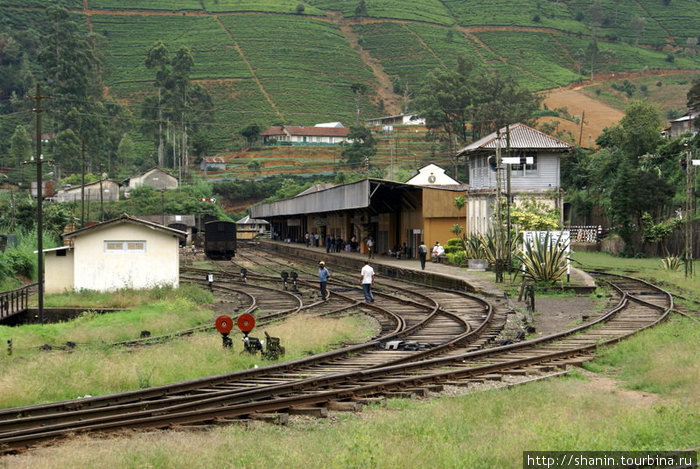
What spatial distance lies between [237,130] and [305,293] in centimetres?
12031

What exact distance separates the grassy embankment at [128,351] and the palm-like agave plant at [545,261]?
924cm

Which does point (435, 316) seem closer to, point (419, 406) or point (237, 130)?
point (419, 406)

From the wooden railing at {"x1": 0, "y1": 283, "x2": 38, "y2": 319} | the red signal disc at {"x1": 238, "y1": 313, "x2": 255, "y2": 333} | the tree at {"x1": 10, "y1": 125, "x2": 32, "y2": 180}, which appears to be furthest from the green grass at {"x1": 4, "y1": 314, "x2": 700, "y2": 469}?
the tree at {"x1": 10, "y1": 125, "x2": 32, "y2": 180}

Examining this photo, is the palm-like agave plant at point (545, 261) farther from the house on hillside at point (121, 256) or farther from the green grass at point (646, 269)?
the house on hillside at point (121, 256)

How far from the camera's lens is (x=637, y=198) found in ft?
171

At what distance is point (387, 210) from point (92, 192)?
6150 centimetres

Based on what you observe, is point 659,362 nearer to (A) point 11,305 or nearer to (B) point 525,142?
(A) point 11,305

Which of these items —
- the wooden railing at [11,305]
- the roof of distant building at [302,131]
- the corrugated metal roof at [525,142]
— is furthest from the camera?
the roof of distant building at [302,131]

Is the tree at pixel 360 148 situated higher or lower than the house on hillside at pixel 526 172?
higher

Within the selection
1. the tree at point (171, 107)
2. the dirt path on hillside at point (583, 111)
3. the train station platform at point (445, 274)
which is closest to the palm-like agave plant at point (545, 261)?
the train station platform at point (445, 274)

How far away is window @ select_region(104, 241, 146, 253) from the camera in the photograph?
102 feet

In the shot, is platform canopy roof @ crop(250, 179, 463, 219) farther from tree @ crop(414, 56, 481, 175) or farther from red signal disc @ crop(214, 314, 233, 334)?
tree @ crop(414, 56, 481, 175)

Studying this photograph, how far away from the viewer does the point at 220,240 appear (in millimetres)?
59250

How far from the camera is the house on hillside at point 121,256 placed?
30.7m
